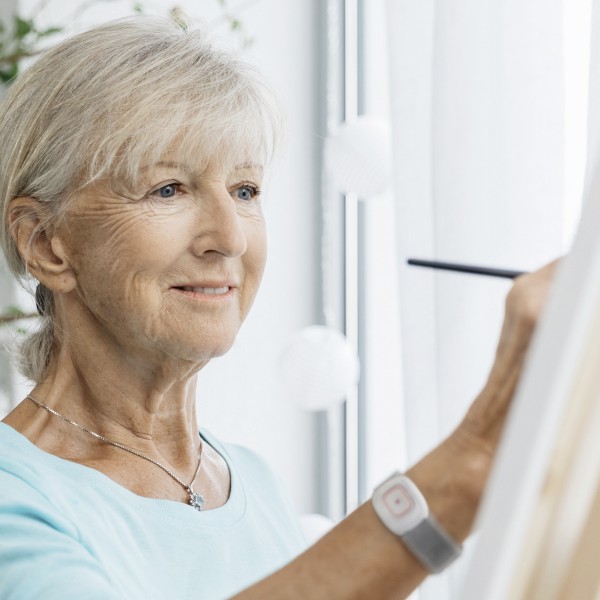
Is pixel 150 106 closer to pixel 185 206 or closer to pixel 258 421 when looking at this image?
pixel 185 206

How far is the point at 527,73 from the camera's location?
1.47 meters

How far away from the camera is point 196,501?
1188 millimetres

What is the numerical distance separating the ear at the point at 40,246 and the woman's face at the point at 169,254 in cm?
4

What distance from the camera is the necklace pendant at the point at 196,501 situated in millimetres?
1183

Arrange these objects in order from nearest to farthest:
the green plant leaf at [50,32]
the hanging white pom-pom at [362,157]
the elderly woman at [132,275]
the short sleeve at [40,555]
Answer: the short sleeve at [40,555]
the elderly woman at [132,275]
the hanging white pom-pom at [362,157]
the green plant leaf at [50,32]

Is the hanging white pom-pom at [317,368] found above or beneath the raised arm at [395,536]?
beneath

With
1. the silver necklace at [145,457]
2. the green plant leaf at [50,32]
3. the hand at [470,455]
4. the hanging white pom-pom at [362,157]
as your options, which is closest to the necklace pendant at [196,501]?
the silver necklace at [145,457]

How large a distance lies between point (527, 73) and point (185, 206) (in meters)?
0.64

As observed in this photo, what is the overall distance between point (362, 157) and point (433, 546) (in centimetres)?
139

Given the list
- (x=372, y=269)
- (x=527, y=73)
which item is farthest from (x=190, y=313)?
(x=372, y=269)

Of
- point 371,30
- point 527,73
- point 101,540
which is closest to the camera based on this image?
point 101,540

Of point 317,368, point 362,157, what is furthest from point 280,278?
point 362,157

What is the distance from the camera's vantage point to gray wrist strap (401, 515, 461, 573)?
71 centimetres

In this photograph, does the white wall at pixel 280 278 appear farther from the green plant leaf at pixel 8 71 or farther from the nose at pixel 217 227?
the nose at pixel 217 227
